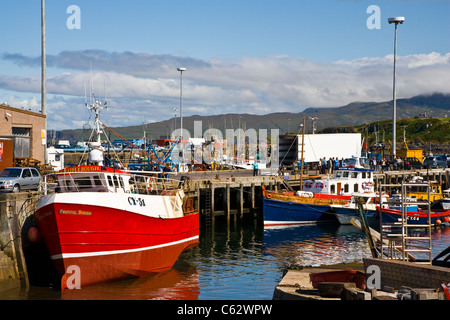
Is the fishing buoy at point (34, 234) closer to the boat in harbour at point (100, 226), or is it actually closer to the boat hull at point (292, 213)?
the boat in harbour at point (100, 226)

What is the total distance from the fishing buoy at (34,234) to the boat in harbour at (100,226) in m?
0.32

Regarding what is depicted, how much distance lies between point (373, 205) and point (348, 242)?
8603 mm

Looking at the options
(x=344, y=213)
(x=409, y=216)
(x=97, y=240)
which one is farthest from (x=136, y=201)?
(x=409, y=216)

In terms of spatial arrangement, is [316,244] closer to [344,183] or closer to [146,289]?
[344,183]

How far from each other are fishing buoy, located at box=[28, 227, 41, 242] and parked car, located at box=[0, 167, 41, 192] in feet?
19.9

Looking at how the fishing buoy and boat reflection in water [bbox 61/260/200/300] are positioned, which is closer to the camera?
boat reflection in water [bbox 61/260/200/300]

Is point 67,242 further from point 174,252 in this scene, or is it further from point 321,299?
point 321,299

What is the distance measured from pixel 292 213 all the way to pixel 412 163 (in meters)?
33.4

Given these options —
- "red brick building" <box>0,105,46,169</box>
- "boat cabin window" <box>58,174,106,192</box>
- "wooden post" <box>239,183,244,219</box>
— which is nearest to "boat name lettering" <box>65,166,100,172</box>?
"boat cabin window" <box>58,174,106,192</box>

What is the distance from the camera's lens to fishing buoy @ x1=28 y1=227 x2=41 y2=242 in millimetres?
22328

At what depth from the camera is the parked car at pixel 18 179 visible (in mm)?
27984

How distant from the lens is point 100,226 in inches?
863

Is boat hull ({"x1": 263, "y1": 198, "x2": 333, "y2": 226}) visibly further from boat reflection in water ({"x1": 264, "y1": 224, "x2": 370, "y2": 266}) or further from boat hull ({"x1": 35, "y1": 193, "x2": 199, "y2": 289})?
boat hull ({"x1": 35, "y1": 193, "x2": 199, "y2": 289})
